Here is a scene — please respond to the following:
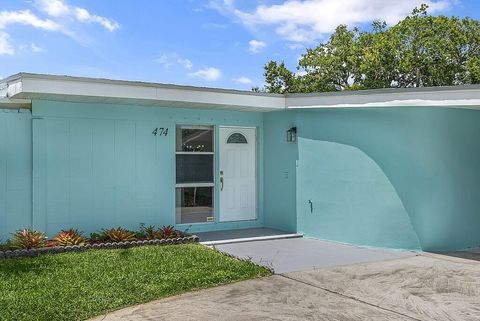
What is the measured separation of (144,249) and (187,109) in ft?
9.93

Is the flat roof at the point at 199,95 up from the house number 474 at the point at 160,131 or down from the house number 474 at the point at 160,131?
up

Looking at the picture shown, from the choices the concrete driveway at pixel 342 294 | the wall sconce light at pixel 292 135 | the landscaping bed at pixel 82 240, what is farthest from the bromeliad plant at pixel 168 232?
the wall sconce light at pixel 292 135

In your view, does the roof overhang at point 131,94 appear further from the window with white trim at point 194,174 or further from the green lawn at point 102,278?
the green lawn at point 102,278

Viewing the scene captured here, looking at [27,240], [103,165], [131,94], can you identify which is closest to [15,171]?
[27,240]

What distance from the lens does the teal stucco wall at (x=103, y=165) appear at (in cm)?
776

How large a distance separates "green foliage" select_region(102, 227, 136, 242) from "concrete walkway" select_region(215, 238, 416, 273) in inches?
61.7

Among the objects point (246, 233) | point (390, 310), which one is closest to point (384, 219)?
point (246, 233)

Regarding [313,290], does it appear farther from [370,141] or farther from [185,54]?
[185,54]

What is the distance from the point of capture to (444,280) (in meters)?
5.89

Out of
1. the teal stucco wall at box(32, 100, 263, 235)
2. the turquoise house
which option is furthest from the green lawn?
the turquoise house

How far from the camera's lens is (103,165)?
820 centimetres

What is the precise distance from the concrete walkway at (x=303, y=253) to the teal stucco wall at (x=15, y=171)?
3491 mm

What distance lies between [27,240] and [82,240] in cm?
84

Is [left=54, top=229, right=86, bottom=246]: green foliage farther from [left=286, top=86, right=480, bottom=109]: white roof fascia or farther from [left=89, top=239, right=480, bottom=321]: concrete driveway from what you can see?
[left=286, top=86, right=480, bottom=109]: white roof fascia
